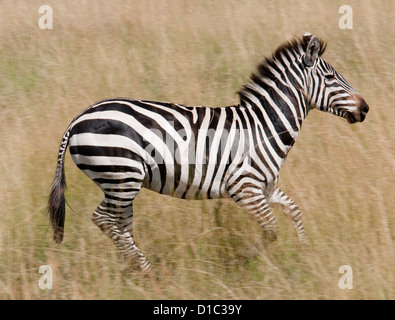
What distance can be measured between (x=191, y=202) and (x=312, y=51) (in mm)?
1991

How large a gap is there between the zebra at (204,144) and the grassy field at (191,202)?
1.10 ft

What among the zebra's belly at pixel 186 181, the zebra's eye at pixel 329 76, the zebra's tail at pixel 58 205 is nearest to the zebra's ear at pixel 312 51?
the zebra's eye at pixel 329 76

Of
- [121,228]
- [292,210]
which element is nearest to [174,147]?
[121,228]

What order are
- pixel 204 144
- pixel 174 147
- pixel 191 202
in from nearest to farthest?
pixel 174 147 → pixel 204 144 → pixel 191 202

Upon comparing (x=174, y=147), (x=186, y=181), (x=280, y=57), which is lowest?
(x=186, y=181)

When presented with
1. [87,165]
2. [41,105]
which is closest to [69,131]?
[87,165]

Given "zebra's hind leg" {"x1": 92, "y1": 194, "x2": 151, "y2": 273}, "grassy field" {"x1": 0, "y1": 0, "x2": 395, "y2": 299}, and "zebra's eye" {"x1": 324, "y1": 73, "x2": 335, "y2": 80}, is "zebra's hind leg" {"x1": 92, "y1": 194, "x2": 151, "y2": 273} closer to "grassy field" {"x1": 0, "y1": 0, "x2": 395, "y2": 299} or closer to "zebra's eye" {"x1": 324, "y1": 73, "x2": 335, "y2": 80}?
"grassy field" {"x1": 0, "y1": 0, "x2": 395, "y2": 299}

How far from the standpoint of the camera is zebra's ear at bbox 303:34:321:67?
6.68 meters

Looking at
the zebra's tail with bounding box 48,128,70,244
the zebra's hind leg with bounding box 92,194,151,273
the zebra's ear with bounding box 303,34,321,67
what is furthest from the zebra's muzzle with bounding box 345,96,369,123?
the zebra's tail with bounding box 48,128,70,244

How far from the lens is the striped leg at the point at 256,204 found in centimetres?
646

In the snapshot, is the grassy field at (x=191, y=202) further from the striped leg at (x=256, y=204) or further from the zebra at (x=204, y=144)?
the zebra at (x=204, y=144)

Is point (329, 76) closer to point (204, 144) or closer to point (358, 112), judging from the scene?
point (358, 112)

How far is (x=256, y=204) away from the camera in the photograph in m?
6.49

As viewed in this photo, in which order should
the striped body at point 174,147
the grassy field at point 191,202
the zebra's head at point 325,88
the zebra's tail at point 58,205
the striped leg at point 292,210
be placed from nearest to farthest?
the striped body at point 174,147, the grassy field at point 191,202, the zebra's tail at point 58,205, the zebra's head at point 325,88, the striped leg at point 292,210
